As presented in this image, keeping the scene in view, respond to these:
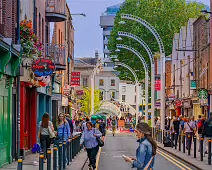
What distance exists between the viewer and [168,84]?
3376 inches

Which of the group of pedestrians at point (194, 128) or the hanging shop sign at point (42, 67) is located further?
the group of pedestrians at point (194, 128)

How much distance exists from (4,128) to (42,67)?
4411 mm

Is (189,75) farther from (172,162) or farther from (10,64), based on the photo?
(10,64)

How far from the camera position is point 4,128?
24.8 m

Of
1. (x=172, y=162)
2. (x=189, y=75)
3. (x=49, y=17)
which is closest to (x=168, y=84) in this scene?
(x=189, y=75)

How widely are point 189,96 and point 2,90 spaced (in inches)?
1686

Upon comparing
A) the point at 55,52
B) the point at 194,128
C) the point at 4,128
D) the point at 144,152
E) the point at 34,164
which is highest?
the point at 55,52

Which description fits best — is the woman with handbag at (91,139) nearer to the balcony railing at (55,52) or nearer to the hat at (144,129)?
the hat at (144,129)

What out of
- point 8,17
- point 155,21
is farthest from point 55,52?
point 155,21

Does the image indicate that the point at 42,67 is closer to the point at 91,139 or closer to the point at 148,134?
the point at 91,139

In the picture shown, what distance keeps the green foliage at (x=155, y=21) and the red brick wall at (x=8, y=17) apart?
2196 inches

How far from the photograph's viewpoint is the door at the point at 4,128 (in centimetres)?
2406

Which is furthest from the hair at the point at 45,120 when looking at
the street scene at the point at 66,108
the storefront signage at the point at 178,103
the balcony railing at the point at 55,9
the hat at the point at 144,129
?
the storefront signage at the point at 178,103

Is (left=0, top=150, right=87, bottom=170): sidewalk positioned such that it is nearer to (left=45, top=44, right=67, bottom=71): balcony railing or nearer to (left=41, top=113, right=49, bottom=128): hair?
(left=41, top=113, right=49, bottom=128): hair
